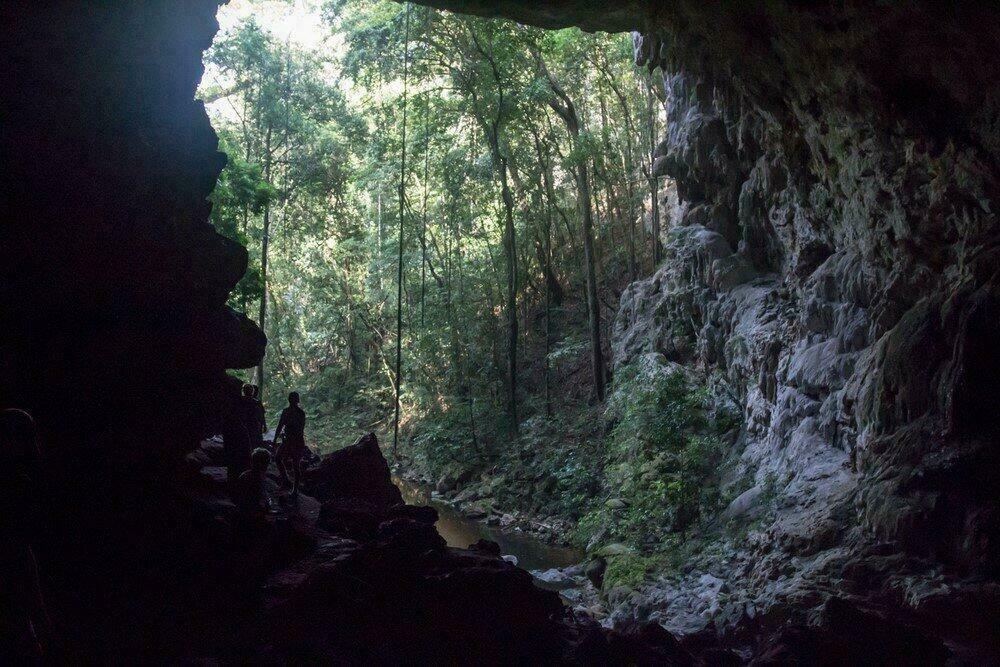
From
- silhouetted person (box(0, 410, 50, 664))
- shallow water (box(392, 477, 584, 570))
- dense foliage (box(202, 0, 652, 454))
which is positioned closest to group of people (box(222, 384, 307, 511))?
silhouetted person (box(0, 410, 50, 664))

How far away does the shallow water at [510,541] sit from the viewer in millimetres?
14781

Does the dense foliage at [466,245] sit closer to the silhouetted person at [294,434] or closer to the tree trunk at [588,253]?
the tree trunk at [588,253]

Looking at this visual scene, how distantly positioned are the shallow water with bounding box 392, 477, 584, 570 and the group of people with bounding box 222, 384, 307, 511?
4349mm

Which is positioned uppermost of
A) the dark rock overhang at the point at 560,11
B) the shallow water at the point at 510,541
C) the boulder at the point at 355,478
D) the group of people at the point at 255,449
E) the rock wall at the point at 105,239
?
the dark rock overhang at the point at 560,11

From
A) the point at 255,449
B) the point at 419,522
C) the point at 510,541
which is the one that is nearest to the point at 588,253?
the point at 510,541

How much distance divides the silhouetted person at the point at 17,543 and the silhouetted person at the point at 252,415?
18.7ft

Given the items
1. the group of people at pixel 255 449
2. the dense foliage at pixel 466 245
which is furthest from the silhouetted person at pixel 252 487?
the dense foliage at pixel 466 245

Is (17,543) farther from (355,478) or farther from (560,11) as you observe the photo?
(560,11)

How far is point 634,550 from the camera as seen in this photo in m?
12.3

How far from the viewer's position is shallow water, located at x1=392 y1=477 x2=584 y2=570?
1478 centimetres

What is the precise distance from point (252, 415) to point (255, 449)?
2.98 meters

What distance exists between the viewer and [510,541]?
54.1ft

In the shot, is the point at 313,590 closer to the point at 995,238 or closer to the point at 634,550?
the point at 634,550

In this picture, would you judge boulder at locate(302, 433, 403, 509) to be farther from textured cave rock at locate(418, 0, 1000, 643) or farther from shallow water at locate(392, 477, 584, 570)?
textured cave rock at locate(418, 0, 1000, 643)
